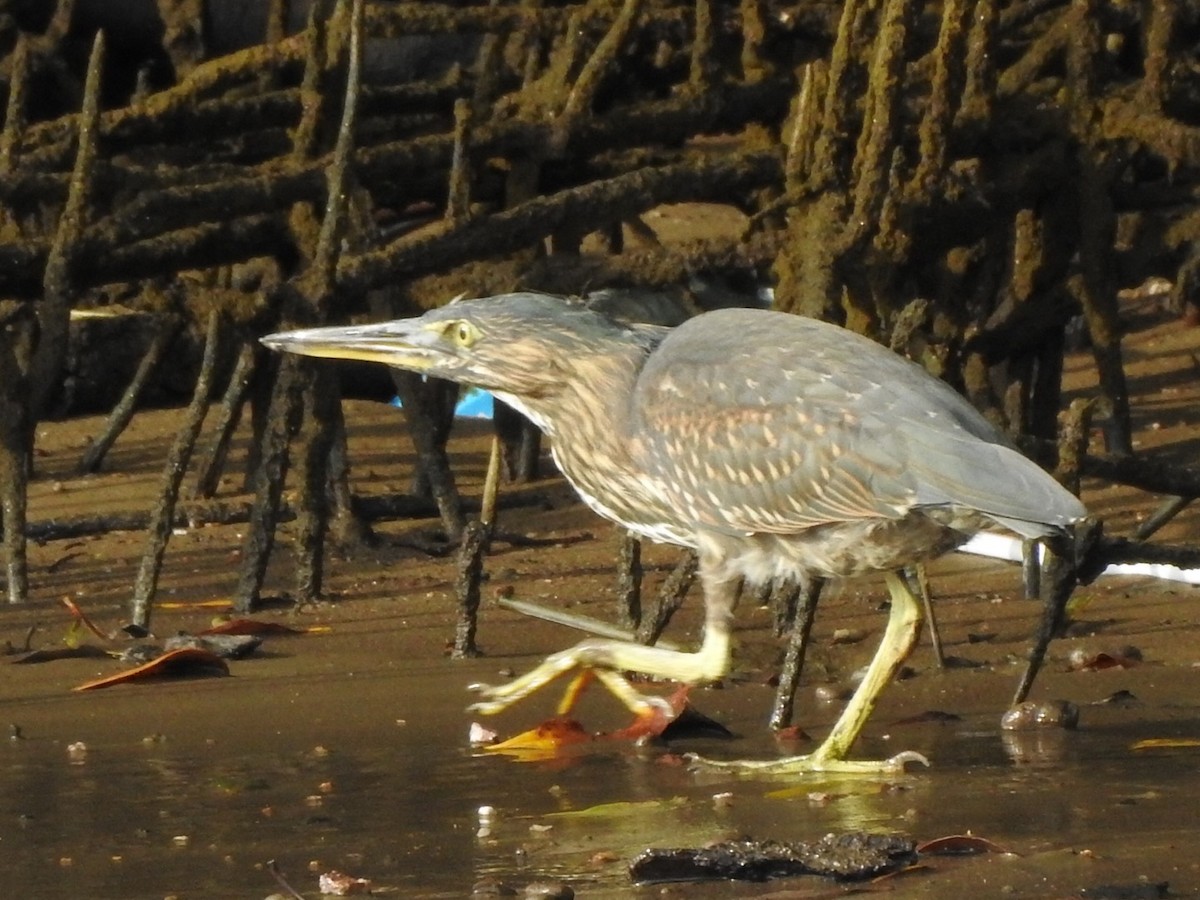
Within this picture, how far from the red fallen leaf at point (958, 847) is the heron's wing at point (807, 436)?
0.86 meters

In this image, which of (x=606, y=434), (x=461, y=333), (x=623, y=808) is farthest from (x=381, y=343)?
(x=623, y=808)

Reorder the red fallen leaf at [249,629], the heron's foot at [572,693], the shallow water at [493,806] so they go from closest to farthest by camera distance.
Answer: the shallow water at [493,806] → the heron's foot at [572,693] → the red fallen leaf at [249,629]

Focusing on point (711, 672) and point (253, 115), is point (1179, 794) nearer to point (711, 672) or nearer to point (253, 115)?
point (711, 672)

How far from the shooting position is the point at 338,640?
6344 mm

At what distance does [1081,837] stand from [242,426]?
22.2ft

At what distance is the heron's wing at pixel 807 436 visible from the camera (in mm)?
4684

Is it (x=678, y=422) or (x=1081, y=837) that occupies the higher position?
(x=678, y=422)

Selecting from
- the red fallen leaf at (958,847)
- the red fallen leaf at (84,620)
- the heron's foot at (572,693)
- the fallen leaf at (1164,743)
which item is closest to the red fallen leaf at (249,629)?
the red fallen leaf at (84,620)

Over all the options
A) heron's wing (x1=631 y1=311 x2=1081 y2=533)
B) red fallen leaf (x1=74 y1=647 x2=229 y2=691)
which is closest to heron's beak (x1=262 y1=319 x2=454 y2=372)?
heron's wing (x1=631 y1=311 x2=1081 y2=533)

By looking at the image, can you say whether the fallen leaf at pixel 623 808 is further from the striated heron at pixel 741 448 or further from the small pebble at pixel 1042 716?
the small pebble at pixel 1042 716

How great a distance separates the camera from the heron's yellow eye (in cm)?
534

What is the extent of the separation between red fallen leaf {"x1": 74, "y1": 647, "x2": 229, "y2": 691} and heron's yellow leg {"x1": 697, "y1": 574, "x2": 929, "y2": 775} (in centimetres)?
159

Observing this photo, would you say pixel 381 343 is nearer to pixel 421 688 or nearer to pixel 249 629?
pixel 421 688

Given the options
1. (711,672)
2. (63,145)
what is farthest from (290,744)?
(63,145)
